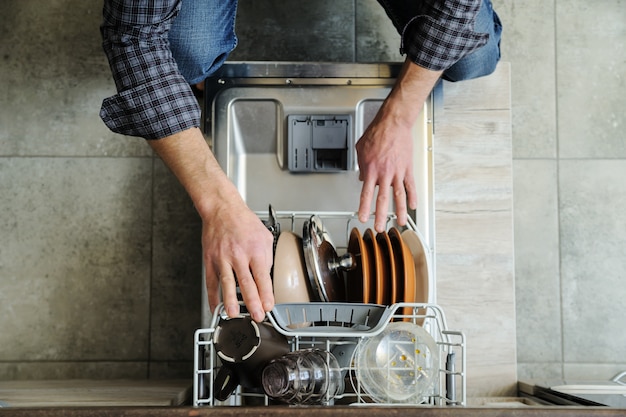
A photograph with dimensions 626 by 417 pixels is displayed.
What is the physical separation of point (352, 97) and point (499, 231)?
48 centimetres

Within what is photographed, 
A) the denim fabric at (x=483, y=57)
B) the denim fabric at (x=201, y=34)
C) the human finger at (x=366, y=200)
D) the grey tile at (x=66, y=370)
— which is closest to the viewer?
the human finger at (x=366, y=200)

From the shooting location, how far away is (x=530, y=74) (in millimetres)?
1865

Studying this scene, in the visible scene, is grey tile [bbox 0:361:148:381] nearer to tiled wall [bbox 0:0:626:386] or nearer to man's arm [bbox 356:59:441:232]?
tiled wall [bbox 0:0:626:386]

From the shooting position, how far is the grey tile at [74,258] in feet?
5.74

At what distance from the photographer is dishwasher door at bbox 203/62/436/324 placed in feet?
5.04

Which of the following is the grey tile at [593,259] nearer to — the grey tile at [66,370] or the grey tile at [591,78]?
the grey tile at [591,78]

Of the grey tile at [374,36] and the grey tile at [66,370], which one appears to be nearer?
the grey tile at [66,370]

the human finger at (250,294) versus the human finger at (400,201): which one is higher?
the human finger at (400,201)

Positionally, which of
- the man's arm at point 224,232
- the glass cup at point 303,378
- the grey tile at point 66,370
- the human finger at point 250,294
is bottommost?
the grey tile at point 66,370

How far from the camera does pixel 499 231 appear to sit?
1611 mm

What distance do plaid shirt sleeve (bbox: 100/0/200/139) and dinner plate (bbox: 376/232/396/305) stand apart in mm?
395

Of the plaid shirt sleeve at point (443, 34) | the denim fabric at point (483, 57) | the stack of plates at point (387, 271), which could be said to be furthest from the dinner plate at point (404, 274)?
the denim fabric at point (483, 57)

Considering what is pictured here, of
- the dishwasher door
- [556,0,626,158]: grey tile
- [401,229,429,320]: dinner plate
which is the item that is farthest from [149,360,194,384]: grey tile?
[556,0,626,158]: grey tile

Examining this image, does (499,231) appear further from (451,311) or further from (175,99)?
(175,99)
